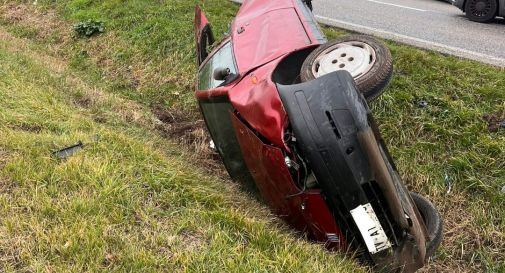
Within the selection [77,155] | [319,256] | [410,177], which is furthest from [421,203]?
[77,155]

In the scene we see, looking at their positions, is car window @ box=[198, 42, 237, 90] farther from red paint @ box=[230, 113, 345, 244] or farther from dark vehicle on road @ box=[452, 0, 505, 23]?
dark vehicle on road @ box=[452, 0, 505, 23]

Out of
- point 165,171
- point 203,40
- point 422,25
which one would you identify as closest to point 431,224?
point 165,171

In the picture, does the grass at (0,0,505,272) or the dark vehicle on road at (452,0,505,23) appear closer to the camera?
the grass at (0,0,505,272)

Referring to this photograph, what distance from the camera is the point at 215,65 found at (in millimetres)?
4016

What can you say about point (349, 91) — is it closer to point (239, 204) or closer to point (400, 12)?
point (239, 204)

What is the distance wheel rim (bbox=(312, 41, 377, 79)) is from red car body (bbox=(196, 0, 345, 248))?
0.24 meters

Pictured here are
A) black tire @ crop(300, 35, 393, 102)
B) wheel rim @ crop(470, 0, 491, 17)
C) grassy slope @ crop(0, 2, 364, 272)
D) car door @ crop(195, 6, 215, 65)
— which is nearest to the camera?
grassy slope @ crop(0, 2, 364, 272)

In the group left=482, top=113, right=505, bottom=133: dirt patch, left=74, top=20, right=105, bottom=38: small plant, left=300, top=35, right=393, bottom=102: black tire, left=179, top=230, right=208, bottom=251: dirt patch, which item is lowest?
left=74, top=20, right=105, bottom=38: small plant

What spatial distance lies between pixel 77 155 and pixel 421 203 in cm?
249

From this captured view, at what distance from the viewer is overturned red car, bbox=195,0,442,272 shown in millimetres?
2643

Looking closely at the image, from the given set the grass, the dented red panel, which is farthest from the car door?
the dented red panel

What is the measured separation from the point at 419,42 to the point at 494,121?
253 cm

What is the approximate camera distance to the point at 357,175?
2619 mm

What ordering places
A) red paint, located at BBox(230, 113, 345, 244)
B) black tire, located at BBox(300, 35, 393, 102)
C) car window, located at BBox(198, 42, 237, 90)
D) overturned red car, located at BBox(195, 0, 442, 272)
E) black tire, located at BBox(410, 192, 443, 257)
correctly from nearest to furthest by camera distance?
overturned red car, located at BBox(195, 0, 442, 272)
red paint, located at BBox(230, 113, 345, 244)
black tire, located at BBox(410, 192, 443, 257)
black tire, located at BBox(300, 35, 393, 102)
car window, located at BBox(198, 42, 237, 90)
